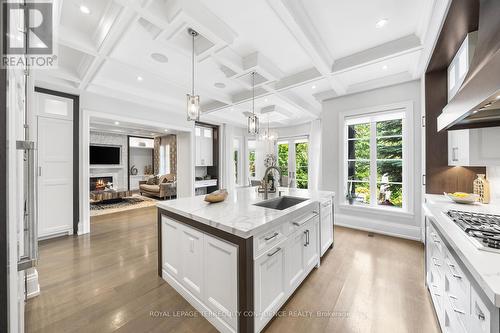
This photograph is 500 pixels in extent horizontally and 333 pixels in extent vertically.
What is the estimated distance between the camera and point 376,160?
3.85 meters

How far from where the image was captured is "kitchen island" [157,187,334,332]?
1.35m

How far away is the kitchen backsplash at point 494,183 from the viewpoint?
6.57ft

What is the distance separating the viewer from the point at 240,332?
4.53 ft

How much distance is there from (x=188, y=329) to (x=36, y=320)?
4.33 ft

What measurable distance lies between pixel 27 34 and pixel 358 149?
4678 millimetres

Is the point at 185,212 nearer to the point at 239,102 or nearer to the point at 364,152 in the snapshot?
the point at 239,102

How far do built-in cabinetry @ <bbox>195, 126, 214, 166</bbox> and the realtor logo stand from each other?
12.4ft

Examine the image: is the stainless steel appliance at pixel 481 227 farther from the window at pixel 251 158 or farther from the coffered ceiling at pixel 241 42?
the window at pixel 251 158

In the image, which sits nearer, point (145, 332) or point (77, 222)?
point (145, 332)

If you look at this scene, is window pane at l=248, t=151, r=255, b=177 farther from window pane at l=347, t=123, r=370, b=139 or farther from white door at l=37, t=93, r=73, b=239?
white door at l=37, t=93, r=73, b=239

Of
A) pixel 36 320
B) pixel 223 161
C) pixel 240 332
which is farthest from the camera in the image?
pixel 223 161

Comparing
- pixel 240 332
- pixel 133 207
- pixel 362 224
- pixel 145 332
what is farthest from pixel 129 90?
pixel 362 224

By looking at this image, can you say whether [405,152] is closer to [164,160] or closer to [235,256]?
[235,256]

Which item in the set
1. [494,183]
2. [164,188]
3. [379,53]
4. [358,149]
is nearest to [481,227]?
[494,183]
